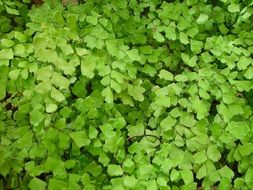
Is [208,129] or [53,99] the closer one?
[53,99]

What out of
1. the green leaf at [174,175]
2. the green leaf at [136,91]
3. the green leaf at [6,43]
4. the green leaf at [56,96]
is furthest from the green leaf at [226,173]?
the green leaf at [6,43]

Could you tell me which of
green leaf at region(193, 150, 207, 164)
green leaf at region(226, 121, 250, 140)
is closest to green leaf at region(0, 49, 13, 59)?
green leaf at region(193, 150, 207, 164)

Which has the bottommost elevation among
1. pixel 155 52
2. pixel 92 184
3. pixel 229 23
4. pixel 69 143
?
pixel 92 184

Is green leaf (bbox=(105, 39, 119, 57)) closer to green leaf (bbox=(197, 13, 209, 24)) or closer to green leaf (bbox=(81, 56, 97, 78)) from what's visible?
green leaf (bbox=(81, 56, 97, 78))

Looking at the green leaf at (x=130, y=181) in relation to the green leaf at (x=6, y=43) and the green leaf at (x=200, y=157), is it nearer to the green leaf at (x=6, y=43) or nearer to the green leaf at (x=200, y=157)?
the green leaf at (x=200, y=157)

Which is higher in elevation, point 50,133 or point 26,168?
point 50,133

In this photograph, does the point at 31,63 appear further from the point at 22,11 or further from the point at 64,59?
the point at 22,11

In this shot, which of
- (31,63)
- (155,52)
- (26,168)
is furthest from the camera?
(155,52)

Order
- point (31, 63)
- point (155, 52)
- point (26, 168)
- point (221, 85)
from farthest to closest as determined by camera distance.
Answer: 1. point (155, 52)
2. point (221, 85)
3. point (31, 63)
4. point (26, 168)

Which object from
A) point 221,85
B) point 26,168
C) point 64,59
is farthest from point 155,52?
point 26,168
